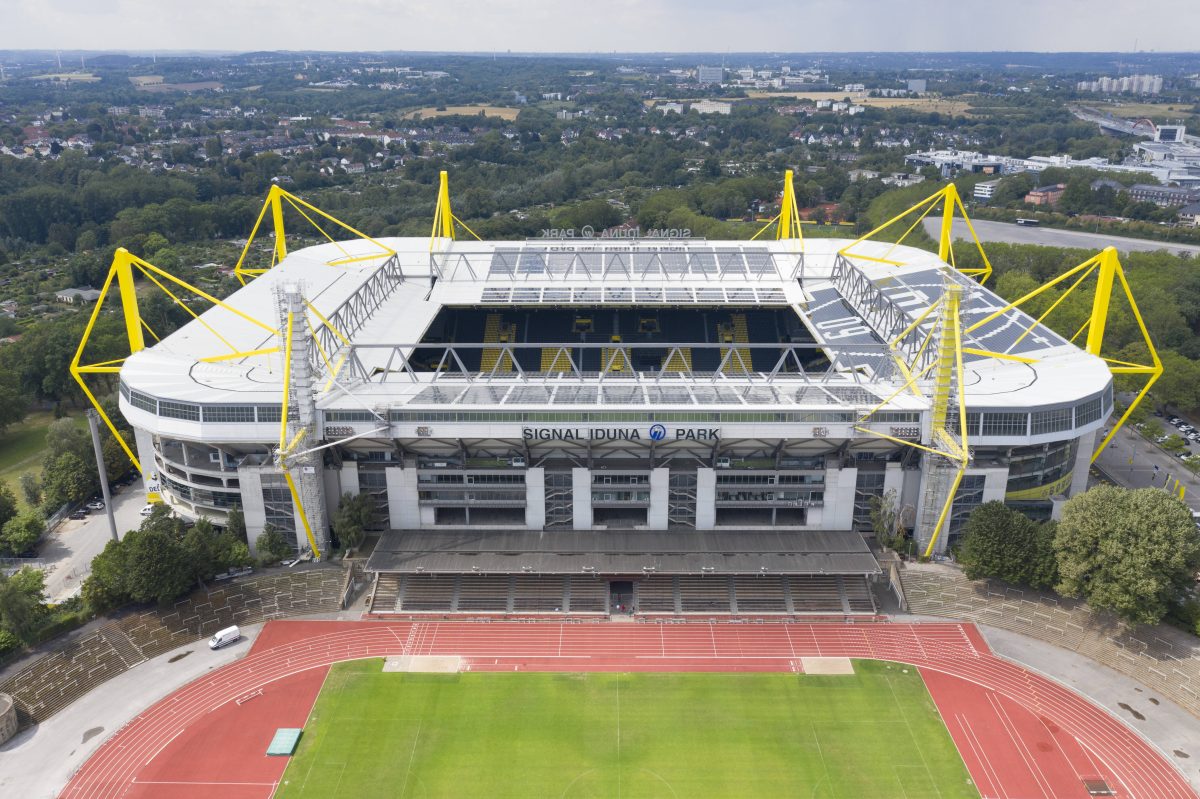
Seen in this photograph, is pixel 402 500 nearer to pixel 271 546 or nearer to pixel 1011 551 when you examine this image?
pixel 271 546

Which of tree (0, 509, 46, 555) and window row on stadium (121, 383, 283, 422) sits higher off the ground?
window row on stadium (121, 383, 283, 422)

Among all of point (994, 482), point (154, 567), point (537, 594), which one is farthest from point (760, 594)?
point (154, 567)

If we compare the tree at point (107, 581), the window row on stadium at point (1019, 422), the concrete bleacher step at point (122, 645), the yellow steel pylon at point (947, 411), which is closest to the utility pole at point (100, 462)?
the tree at point (107, 581)

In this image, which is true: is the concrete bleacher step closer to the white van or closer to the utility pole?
the white van

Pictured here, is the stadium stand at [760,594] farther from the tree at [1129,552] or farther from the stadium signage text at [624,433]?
the tree at [1129,552]

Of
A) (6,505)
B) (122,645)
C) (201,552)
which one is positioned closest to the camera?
(122,645)

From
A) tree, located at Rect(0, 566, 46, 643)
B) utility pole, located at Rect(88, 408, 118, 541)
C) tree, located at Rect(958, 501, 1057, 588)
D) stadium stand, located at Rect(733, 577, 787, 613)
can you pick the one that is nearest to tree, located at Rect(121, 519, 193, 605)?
tree, located at Rect(0, 566, 46, 643)
